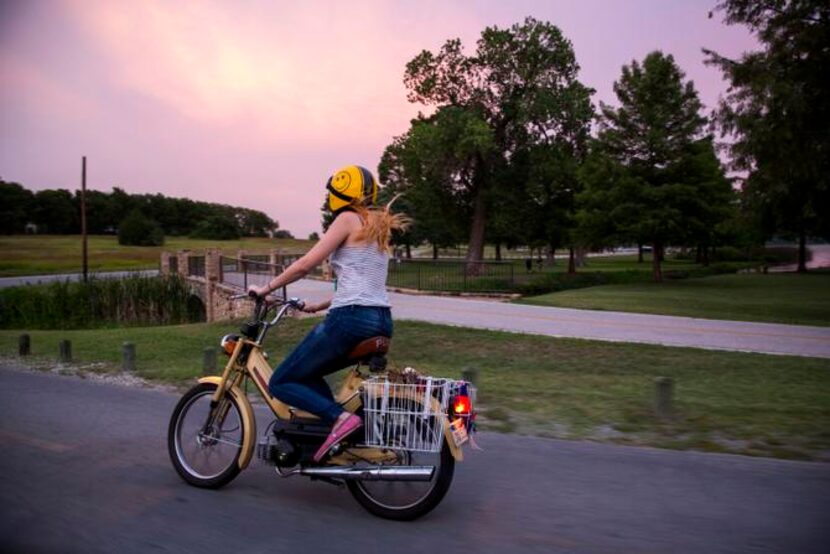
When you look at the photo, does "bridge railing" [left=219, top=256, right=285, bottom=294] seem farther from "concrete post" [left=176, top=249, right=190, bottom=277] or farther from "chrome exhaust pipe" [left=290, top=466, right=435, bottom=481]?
"chrome exhaust pipe" [left=290, top=466, right=435, bottom=481]

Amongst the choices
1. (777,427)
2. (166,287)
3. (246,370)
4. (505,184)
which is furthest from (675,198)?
(246,370)

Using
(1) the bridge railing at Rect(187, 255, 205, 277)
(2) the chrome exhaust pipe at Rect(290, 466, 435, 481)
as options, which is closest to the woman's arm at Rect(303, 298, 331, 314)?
(2) the chrome exhaust pipe at Rect(290, 466, 435, 481)

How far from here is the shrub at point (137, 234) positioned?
5500 centimetres

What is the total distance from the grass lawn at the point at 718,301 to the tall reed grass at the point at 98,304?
14085 millimetres

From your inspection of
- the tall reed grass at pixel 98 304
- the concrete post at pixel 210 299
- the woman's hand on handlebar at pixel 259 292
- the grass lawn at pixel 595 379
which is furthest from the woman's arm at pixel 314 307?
the concrete post at pixel 210 299

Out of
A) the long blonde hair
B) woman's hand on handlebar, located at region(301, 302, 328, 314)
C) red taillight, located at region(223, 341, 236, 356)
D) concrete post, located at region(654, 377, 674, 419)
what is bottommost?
concrete post, located at region(654, 377, 674, 419)

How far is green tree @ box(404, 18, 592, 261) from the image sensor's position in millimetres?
43375

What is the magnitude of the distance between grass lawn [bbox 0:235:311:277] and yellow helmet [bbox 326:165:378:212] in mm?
32566

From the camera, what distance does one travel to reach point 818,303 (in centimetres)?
2678

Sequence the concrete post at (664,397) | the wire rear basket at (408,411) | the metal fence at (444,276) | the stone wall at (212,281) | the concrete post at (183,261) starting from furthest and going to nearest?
the concrete post at (183,261) → the metal fence at (444,276) → the stone wall at (212,281) → the concrete post at (664,397) → the wire rear basket at (408,411)

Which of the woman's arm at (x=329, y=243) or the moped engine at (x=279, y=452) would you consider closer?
the woman's arm at (x=329, y=243)

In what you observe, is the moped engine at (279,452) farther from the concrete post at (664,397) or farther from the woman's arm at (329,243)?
the concrete post at (664,397)

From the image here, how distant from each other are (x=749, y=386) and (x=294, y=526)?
796 cm

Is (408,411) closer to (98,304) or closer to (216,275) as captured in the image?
(98,304)
